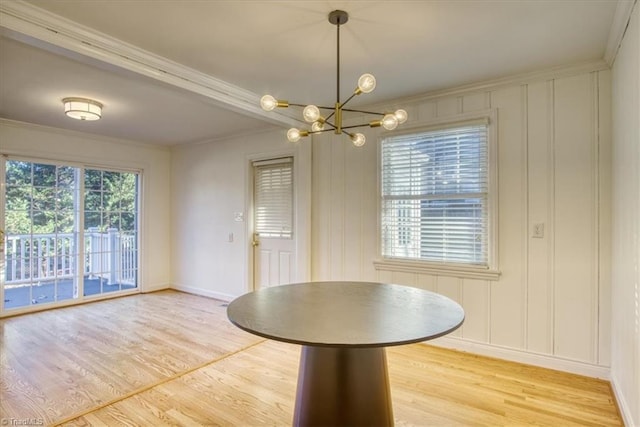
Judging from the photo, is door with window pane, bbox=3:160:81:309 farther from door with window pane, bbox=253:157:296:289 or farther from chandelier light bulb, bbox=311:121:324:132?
chandelier light bulb, bbox=311:121:324:132

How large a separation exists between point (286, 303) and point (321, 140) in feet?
8.36

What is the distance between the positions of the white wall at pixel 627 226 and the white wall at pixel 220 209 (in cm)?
270

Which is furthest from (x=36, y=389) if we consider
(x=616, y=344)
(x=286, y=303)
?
(x=616, y=344)

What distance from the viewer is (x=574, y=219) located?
8.66 feet

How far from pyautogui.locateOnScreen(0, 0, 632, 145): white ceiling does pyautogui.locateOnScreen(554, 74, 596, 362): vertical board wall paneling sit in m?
0.31

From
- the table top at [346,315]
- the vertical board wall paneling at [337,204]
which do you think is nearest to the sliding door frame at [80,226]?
the vertical board wall paneling at [337,204]

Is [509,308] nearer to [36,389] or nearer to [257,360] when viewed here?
[257,360]

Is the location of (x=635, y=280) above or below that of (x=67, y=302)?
above

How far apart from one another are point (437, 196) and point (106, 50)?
2.82 m

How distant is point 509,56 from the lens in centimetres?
253

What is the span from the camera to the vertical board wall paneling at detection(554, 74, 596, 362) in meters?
2.59

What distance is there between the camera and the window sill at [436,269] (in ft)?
9.77

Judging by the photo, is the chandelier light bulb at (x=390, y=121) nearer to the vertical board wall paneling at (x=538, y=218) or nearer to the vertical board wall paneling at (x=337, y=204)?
the vertical board wall paneling at (x=538, y=218)

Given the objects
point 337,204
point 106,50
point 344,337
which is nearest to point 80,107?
point 106,50
